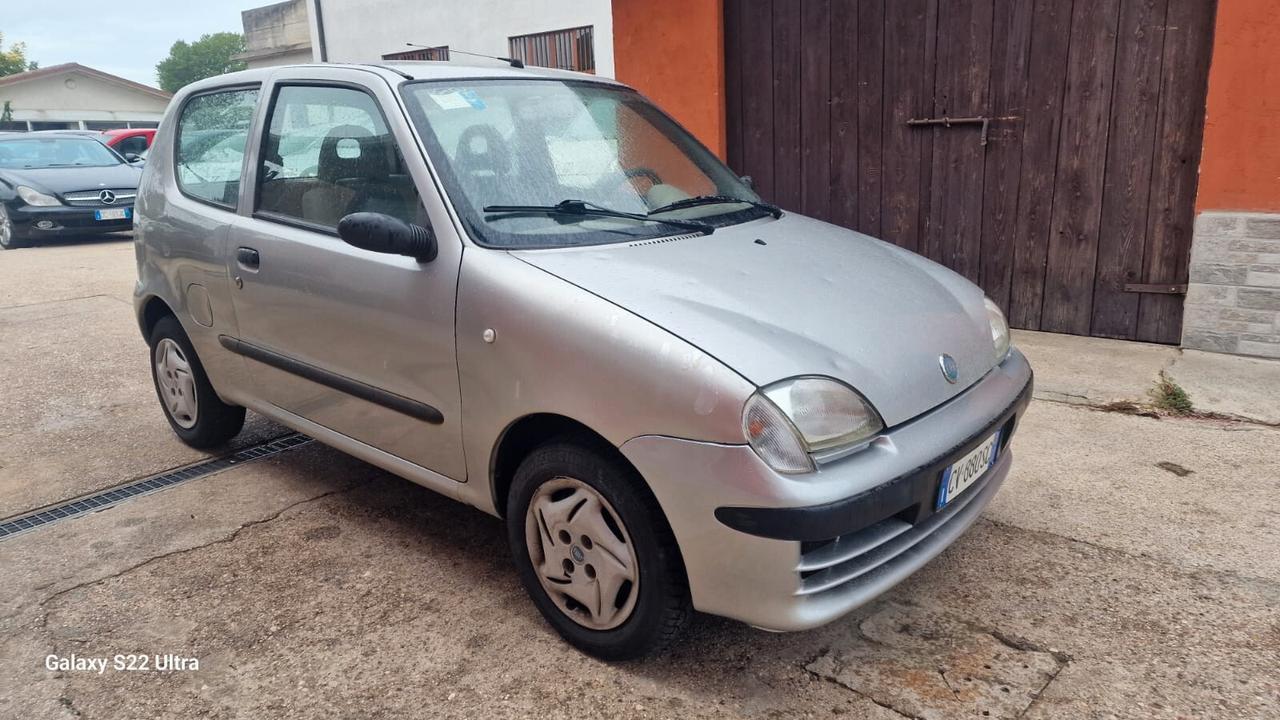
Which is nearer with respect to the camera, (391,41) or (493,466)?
(493,466)

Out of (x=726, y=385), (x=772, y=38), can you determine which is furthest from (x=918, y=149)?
(x=726, y=385)

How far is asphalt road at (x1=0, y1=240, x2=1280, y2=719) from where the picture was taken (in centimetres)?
236

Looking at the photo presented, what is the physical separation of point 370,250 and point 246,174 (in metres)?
1.04

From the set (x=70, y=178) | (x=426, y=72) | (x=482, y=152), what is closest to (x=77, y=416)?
(x=426, y=72)

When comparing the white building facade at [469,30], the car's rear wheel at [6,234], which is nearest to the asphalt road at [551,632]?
the car's rear wheel at [6,234]

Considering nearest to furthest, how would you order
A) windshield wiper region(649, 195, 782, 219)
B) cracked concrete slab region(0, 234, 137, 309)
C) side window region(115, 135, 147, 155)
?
windshield wiper region(649, 195, 782, 219) < cracked concrete slab region(0, 234, 137, 309) < side window region(115, 135, 147, 155)

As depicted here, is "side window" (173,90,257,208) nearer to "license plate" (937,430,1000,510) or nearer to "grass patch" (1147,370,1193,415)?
"license plate" (937,430,1000,510)

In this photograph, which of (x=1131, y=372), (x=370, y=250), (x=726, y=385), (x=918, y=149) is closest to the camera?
(x=726, y=385)

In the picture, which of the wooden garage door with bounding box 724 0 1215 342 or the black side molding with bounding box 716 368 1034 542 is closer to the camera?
the black side molding with bounding box 716 368 1034 542

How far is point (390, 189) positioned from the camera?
2.88 meters

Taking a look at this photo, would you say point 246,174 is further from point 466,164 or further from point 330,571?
point 330,571

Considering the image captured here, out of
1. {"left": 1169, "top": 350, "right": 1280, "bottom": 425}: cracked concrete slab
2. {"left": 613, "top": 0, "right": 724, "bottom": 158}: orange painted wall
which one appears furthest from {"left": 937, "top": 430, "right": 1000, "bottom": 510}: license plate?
{"left": 613, "top": 0, "right": 724, "bottom": 158}: orange painted wall

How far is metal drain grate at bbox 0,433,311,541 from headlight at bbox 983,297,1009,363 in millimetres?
3107

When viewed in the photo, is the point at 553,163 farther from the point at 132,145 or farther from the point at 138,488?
the point at 132,145
